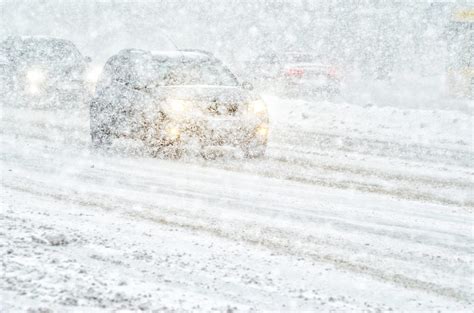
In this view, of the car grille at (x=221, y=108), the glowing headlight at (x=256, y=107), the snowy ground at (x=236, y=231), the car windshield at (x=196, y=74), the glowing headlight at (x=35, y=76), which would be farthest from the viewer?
the glowing headlight at (x=35, y=76)

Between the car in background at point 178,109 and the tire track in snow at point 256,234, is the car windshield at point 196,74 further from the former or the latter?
the tire track in snow at point 256,234

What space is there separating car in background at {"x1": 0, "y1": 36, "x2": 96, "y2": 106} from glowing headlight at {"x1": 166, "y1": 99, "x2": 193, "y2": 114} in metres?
7.68

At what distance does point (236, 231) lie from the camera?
647 cm

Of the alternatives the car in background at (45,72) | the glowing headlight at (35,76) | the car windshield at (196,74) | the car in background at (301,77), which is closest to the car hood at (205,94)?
the car windshield at (196,74)

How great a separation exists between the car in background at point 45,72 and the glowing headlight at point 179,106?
25.2 ft

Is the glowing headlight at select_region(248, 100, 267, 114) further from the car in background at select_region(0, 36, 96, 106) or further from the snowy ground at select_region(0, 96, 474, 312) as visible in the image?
the car in background at select_region(0, 36, 96, 106)

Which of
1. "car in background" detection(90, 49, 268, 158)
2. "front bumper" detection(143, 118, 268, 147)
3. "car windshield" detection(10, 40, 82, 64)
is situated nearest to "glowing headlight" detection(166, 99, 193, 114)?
"car in background" detection(90, 49, 268, 158)

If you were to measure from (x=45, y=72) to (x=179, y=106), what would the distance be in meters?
8.36

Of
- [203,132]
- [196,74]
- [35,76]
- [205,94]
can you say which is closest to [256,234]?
[203,132]

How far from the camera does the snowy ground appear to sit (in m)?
4.80

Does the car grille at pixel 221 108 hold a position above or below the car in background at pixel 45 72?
below

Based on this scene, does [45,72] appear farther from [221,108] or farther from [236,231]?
[236,231]

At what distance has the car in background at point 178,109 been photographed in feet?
35.2

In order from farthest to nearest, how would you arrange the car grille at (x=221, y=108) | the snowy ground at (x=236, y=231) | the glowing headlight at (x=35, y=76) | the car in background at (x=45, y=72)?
the glowing headlight at (x=35, y=76) < the car in background at (x=45, y=72) < the car grille at (x=221, y=108) < the snowy ground at (x=236, y=231)
